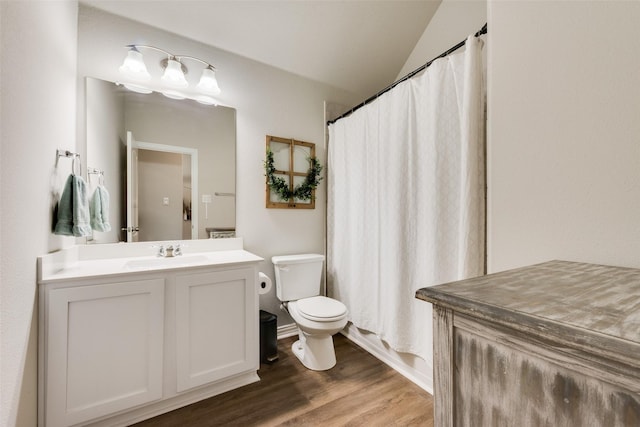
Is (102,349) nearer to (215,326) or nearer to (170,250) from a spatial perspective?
(215,326)

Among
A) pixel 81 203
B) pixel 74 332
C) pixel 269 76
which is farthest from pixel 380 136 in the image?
pixel 74 332

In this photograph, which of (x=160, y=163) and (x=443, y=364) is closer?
(x=443, y=364)

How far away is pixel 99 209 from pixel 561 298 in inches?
80.2

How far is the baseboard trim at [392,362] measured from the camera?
1.63 metres

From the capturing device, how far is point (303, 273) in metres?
2.18

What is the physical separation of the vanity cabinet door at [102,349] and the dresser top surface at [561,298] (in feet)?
4.68

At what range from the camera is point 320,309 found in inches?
72.2

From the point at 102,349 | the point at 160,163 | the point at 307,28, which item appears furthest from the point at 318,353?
the point at 307,28

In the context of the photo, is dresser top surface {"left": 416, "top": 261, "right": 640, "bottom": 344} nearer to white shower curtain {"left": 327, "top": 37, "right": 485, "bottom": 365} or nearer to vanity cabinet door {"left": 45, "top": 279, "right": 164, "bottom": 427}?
white shower curtain {"left": 327, "top": 37, "right": 485, "bottom": 365}

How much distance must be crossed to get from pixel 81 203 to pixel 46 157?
250 millimetres

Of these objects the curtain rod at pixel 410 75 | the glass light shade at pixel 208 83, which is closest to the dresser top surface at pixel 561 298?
the curtain rod at pixel 410 75

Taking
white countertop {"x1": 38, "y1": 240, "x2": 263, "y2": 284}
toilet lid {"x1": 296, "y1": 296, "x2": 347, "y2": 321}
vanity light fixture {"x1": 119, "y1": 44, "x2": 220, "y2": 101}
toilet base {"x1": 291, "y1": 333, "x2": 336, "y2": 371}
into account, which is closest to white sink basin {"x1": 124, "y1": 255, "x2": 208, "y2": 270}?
white countertop {"x1": 38, "y1": 240, "x2": 263, "y2": 284}

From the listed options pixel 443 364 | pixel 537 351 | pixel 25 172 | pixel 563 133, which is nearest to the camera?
pixel 537 351

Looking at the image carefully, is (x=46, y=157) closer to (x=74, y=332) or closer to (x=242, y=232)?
(x=74, y=332)
